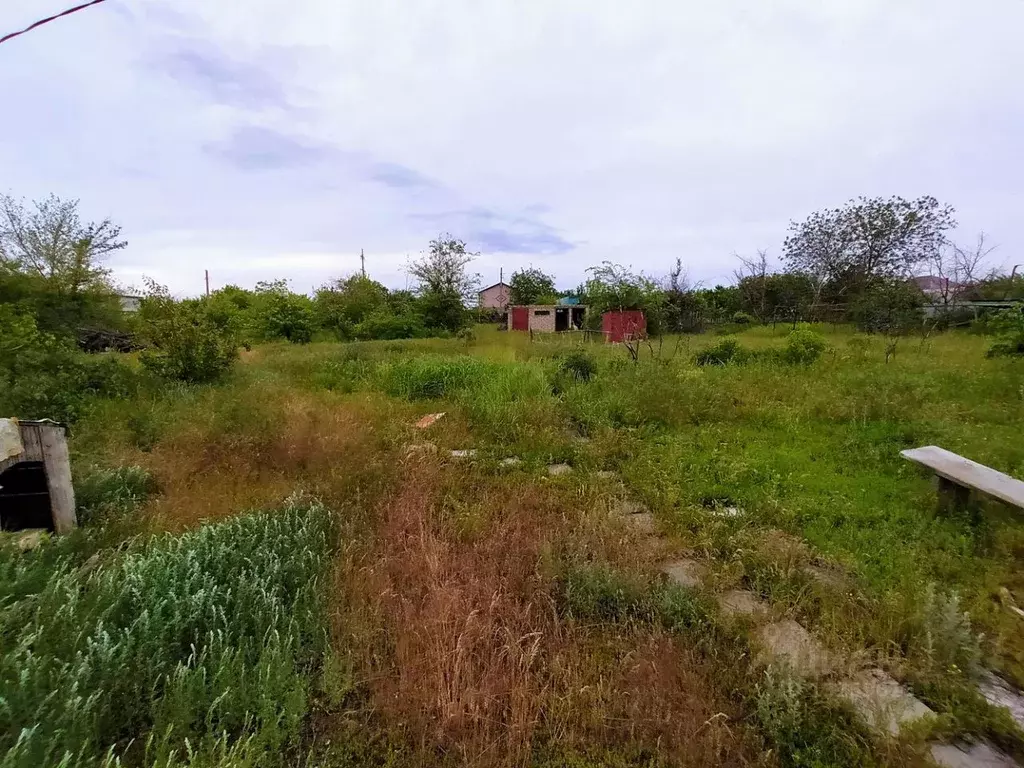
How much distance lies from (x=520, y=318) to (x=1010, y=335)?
18605 mm

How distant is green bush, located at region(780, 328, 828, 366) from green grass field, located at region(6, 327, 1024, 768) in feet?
12.7

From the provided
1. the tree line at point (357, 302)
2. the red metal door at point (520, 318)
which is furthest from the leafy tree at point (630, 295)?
the red metal door at point (520, 318)

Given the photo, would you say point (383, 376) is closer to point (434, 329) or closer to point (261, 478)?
point (261, 478)

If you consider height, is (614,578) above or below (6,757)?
below

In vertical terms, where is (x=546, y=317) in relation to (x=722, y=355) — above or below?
above

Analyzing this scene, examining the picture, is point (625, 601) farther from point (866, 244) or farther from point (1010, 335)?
point (866, 244)

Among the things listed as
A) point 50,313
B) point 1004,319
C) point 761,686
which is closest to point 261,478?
point 761,686

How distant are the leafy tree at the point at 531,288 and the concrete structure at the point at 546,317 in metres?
4.34

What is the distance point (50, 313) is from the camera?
804 cm

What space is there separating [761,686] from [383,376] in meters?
6.40

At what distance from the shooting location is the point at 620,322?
16.8m

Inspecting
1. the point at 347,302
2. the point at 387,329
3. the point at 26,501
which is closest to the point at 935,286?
the point at 387,329

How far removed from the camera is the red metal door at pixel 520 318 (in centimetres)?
2427

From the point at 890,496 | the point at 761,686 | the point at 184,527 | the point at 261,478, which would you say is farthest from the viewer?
the point at 261,478
